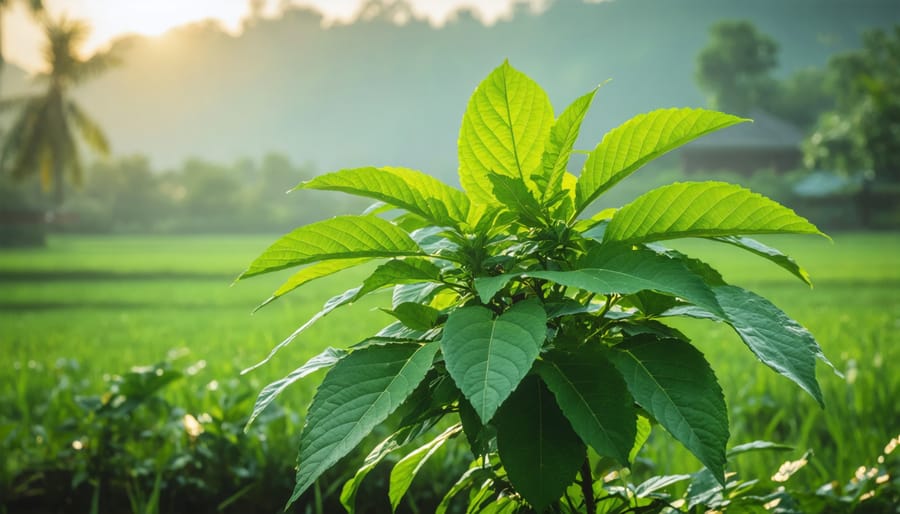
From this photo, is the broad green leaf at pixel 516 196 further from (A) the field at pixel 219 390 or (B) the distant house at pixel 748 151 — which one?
(B) the distant house at pixel 748 151

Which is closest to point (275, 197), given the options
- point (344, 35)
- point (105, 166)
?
point (105, 166)

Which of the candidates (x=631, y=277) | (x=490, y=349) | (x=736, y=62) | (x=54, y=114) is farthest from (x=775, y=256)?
(x=736, y=62)

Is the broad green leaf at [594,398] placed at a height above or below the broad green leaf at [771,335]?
below

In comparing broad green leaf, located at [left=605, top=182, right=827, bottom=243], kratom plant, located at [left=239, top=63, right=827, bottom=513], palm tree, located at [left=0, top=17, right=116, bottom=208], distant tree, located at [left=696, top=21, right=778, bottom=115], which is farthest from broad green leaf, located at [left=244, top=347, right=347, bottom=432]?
distant tree, located at [left=696, top=21, right=778, bottom=115]

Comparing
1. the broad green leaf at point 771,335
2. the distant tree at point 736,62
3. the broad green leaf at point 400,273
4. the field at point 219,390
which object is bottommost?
the field at point 219,390

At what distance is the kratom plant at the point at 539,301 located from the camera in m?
0.67

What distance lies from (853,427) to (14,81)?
181ft

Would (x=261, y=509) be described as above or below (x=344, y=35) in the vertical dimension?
below

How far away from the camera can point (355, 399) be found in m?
0.70

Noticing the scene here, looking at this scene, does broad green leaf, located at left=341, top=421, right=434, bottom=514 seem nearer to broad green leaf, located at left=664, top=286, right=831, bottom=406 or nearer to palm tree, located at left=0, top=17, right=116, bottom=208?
broad green leaf, located at left=664, top=286, right=831, bottom=406

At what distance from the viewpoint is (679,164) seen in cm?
3681

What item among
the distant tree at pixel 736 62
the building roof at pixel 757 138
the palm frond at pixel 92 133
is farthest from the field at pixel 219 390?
the distant tree at pixel 736 62

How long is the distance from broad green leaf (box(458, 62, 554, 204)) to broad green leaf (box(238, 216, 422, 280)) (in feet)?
0.42

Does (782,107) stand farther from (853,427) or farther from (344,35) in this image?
(344,35)
